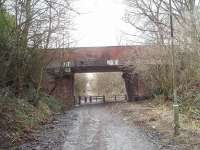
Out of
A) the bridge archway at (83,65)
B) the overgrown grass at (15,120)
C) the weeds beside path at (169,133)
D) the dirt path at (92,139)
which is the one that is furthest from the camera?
the bridge archway at (83,65)

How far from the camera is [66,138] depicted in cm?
1541

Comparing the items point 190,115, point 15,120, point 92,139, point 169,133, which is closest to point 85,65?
point 190,115

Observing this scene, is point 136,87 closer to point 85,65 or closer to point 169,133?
point 85,65

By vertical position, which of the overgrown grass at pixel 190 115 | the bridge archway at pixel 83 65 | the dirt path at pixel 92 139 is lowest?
the dirt path at pixel 92 139

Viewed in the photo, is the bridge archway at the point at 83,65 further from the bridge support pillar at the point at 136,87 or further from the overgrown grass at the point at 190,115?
the overgrown grass at the point at 190,115

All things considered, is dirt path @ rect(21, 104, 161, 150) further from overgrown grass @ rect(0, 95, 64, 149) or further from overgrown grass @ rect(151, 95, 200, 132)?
overgrown grass @ rect(151, 95, 200, 132)

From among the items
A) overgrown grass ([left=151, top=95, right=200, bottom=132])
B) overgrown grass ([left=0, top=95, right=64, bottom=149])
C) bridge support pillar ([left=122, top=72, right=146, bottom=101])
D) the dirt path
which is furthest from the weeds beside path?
bridge support pillar ([left=122, top=72, right=146, bottom=101])

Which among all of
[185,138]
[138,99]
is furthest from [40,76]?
[138,99]

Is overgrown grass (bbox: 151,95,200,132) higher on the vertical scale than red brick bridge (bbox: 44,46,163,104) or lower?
lower

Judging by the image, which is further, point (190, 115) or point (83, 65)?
point (83, 65)

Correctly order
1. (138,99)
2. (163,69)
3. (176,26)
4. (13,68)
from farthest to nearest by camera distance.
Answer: (138,99)
(163,69)
(176,26)
(13,68)

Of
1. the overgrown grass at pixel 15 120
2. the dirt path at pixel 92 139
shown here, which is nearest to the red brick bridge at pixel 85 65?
the overgrown grass at pixel 15 120

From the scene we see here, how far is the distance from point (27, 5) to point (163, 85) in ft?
56.0

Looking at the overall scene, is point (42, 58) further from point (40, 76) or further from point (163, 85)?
point (163, 85)
